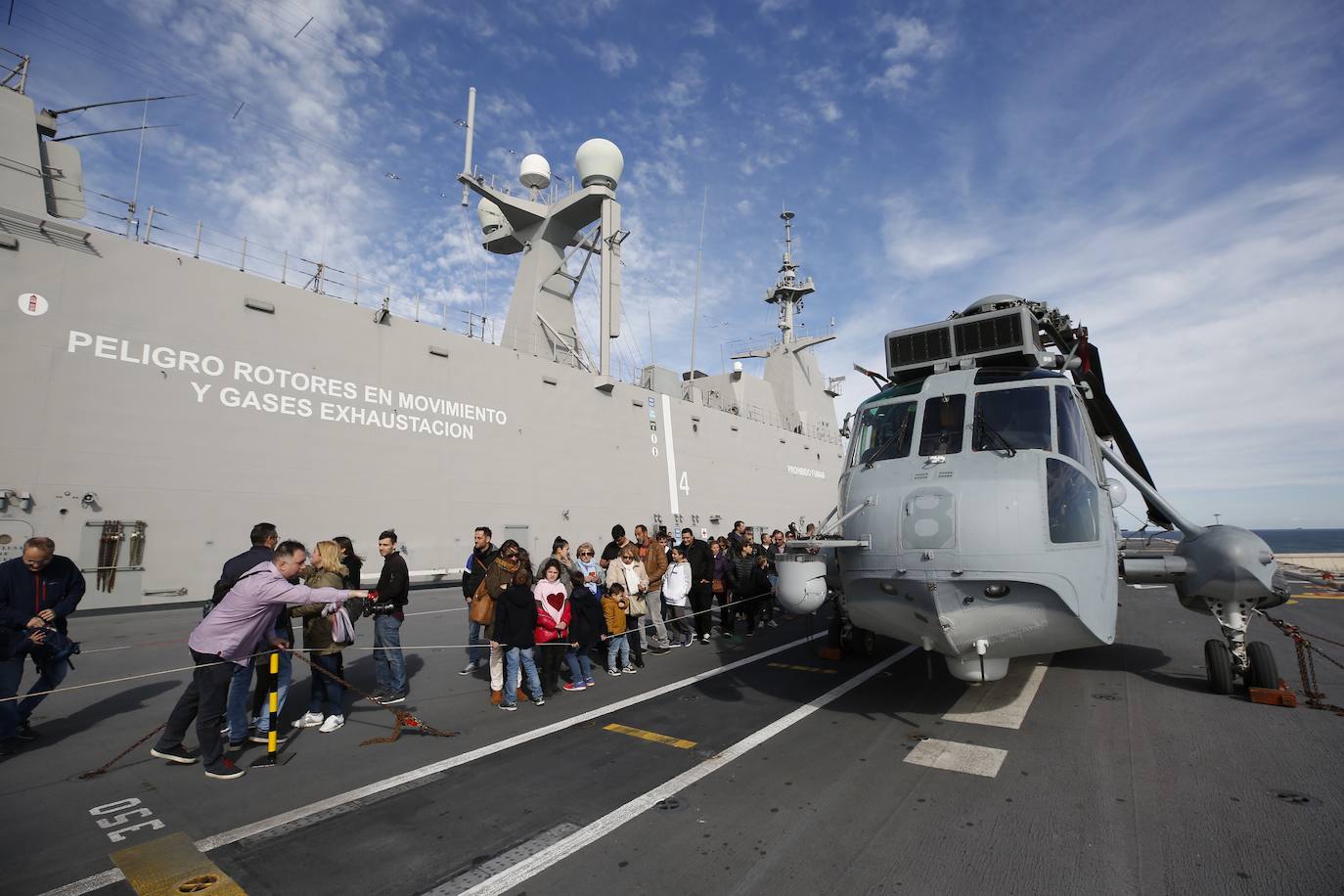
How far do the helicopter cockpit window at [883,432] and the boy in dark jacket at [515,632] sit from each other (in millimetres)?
4109

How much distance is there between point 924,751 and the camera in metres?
5.05

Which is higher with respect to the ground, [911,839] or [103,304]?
[103,304]

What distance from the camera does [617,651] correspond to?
846 centimetres

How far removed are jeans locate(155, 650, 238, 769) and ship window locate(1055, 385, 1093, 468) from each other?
752 centimetres

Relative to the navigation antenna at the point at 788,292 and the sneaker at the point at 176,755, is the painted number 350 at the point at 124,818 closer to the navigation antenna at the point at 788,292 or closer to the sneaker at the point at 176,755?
the sneaker at the point at 176,755

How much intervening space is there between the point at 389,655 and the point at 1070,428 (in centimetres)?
771

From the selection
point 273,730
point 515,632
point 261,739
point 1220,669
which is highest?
point 515,632

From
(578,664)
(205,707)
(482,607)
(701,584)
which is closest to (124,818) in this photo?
(205,707)

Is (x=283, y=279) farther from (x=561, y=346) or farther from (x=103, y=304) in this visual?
(x=561, y=346)

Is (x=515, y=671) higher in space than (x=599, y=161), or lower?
lower

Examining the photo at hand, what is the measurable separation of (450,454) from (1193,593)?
16.3 metres

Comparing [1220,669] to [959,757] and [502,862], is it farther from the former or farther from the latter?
[502,862]

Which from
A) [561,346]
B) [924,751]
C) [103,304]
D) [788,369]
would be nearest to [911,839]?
[924,751]

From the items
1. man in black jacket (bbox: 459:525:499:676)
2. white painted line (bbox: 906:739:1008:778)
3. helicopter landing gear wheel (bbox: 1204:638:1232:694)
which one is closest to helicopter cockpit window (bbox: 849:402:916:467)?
white painted line (bbox: 906:739:1008:778)
